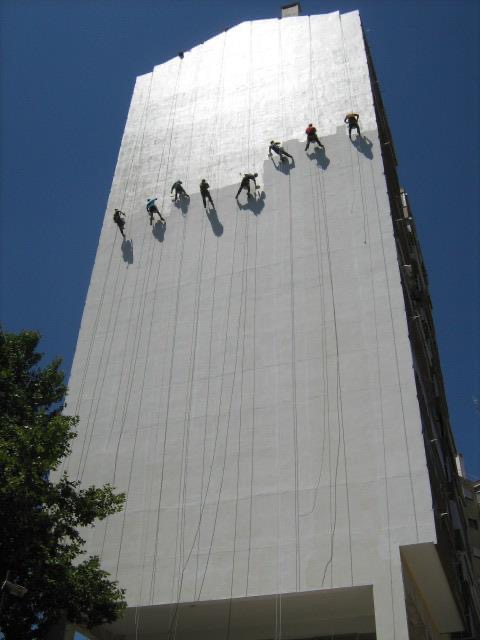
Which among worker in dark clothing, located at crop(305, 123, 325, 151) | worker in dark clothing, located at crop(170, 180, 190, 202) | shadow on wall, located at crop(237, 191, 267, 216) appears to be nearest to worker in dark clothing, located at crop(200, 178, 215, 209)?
worker in dark clothing, located at crop(170, 180, 190, 202)

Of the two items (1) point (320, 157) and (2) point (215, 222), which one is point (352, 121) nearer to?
(1) point (320, 157)

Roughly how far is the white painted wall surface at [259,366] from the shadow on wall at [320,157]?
8cm

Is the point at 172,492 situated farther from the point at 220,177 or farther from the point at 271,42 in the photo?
the point at 271,42

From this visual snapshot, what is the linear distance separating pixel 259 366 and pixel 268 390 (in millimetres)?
887

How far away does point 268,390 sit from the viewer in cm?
1938

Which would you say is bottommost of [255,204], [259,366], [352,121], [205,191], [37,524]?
[37,524]

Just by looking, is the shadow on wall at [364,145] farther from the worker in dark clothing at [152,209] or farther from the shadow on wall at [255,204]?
the worker in dark clothing at [152,209]

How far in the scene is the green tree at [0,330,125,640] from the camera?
42.6ft

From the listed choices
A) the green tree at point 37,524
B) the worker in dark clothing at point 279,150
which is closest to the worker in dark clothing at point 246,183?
the worker in dark clothing at point 279,150

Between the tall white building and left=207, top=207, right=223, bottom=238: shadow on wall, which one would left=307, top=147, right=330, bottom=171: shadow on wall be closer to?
the tall white building

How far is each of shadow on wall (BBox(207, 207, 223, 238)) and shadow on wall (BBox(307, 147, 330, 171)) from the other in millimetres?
3984

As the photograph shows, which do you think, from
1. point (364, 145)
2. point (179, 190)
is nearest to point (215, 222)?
point (179, 190)

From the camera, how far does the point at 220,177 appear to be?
1022 inches

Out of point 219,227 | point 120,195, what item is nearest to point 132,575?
point 219,227
